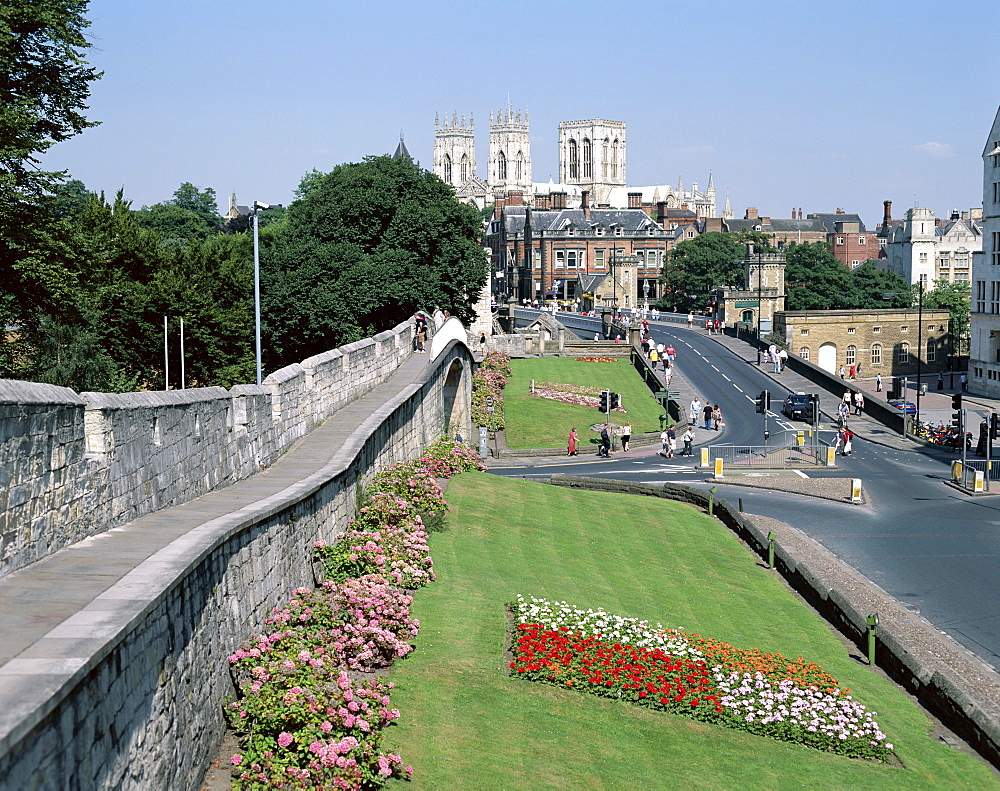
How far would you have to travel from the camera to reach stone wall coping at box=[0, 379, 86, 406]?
31.0ft

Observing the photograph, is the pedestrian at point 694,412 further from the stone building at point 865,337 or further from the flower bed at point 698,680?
the flower bed at point 698,680

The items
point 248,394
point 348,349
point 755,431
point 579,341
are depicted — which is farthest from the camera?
point 579,341

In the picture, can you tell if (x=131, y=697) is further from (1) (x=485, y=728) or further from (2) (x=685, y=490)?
(2) (x=685, y=490)

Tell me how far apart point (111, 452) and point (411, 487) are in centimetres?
1239

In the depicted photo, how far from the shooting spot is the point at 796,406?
59531 mm

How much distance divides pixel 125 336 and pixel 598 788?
3727cm

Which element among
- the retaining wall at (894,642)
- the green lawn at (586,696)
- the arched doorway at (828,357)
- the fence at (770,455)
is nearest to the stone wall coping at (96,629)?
the green lawn at (586,696)

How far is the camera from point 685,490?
3800 centimetres

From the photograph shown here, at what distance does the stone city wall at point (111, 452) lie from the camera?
9.80 m

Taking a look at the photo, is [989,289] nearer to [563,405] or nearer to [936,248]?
[563,405]

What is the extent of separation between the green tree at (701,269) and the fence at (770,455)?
264 ft

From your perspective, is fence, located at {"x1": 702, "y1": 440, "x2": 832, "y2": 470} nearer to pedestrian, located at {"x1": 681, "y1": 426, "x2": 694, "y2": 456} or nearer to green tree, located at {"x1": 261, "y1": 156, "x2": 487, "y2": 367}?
pedestrian, located at {"x1": 681, "y1": 426, "x2": 694, "y2": 456}

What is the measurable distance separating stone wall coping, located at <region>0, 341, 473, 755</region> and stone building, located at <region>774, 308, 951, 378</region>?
276 ft

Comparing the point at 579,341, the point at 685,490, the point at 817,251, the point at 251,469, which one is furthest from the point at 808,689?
the point at 817,251
